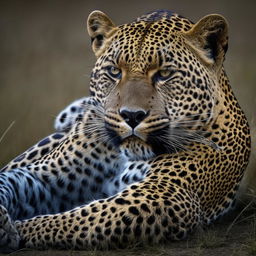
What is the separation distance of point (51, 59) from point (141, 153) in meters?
11.5

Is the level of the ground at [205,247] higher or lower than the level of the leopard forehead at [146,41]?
lower

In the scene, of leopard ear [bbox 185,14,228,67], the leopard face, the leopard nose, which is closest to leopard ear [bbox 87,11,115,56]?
the leopard face

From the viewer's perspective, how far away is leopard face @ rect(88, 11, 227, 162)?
8.04 metres

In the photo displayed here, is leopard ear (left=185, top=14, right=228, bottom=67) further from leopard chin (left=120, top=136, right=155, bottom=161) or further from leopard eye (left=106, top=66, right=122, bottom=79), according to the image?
leopard chin (left=120, top=136, right=155, bottom=161)

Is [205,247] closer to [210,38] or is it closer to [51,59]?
[210,38]

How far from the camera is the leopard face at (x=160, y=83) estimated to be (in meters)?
8.04

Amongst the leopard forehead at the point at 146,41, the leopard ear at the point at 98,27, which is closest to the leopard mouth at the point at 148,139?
the leopard forehead at the point at 146,41

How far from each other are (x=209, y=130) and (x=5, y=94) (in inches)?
335

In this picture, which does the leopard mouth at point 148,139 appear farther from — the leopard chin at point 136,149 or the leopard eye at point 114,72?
the leopard eye at point 114,72

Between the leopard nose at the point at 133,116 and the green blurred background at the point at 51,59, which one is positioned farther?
the green blurred background at the point at 51,59

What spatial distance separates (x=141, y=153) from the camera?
330 inches

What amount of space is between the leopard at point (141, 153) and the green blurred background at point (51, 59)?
195 cm

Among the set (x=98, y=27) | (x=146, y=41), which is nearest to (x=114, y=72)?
(x=146, y=41)

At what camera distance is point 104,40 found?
911 centimetres
